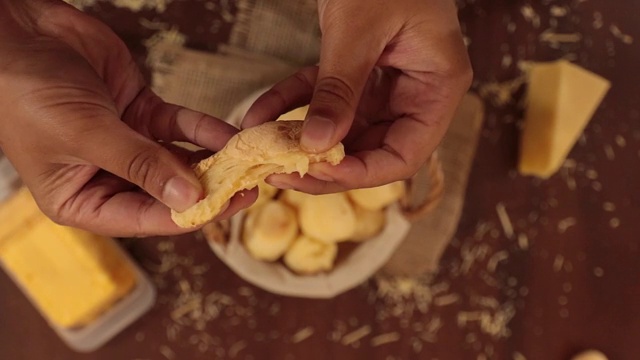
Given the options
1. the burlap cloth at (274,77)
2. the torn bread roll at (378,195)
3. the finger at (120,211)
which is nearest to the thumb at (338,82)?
the finger at (120,211)

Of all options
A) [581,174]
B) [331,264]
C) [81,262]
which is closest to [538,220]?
[581,174]

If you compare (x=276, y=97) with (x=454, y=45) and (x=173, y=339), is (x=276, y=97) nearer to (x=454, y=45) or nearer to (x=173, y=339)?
(x=454, y=45)

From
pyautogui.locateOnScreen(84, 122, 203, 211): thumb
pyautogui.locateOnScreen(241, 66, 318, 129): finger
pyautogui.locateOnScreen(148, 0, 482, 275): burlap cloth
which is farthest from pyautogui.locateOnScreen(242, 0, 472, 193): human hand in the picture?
pyautogui.locateOnScreen(148, 0, 482, 275): burlap cloth

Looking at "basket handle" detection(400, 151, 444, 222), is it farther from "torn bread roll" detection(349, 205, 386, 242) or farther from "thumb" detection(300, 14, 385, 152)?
"thumb" detection(300, 14, 385, 152)

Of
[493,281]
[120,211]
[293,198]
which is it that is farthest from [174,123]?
[493,281]

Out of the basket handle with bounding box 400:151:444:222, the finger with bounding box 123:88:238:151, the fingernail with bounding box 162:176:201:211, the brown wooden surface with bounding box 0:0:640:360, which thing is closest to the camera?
the fingernail with bounding box 162:176:201:211

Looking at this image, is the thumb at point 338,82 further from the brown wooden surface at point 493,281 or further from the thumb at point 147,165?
the brown wooden surface at point 493,281

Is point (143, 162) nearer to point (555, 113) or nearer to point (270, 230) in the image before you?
point (270, 230)
